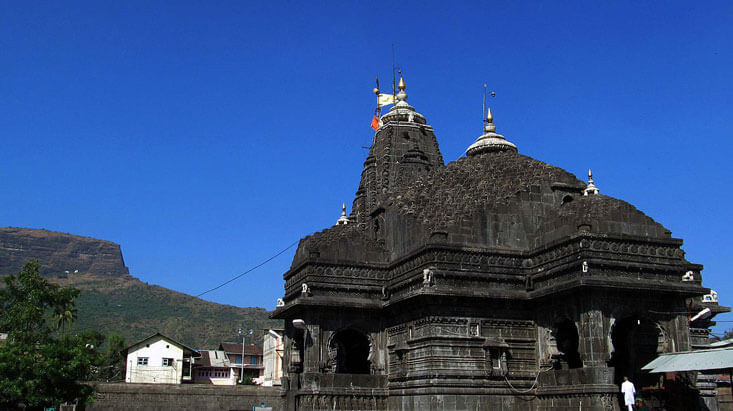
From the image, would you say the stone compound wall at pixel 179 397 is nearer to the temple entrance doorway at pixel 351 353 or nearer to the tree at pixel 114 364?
the tree at pixel 114 364

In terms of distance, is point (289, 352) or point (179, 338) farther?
point (179, 338)

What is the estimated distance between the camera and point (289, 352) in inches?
1085

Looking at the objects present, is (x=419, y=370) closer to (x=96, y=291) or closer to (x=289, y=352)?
(x=289, y=352)

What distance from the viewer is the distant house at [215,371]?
2530 inches

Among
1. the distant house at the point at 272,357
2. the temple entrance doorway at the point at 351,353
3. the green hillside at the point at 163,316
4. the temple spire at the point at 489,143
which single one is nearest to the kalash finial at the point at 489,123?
the temple spire at the point at 489,143

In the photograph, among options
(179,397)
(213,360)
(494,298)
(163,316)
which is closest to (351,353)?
(494,298)

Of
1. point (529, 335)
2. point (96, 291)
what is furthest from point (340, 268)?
point (96, 291)

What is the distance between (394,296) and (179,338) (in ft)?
299

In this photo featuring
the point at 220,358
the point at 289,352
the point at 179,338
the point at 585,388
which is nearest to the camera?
the point at 585,388

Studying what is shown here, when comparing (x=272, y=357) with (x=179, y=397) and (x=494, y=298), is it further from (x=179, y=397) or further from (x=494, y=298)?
(x=494, y=298)

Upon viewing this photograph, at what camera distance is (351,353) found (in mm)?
30359

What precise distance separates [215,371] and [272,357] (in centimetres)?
653

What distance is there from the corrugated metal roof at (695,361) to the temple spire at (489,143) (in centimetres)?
1220

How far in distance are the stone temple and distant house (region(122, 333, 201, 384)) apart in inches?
1244
